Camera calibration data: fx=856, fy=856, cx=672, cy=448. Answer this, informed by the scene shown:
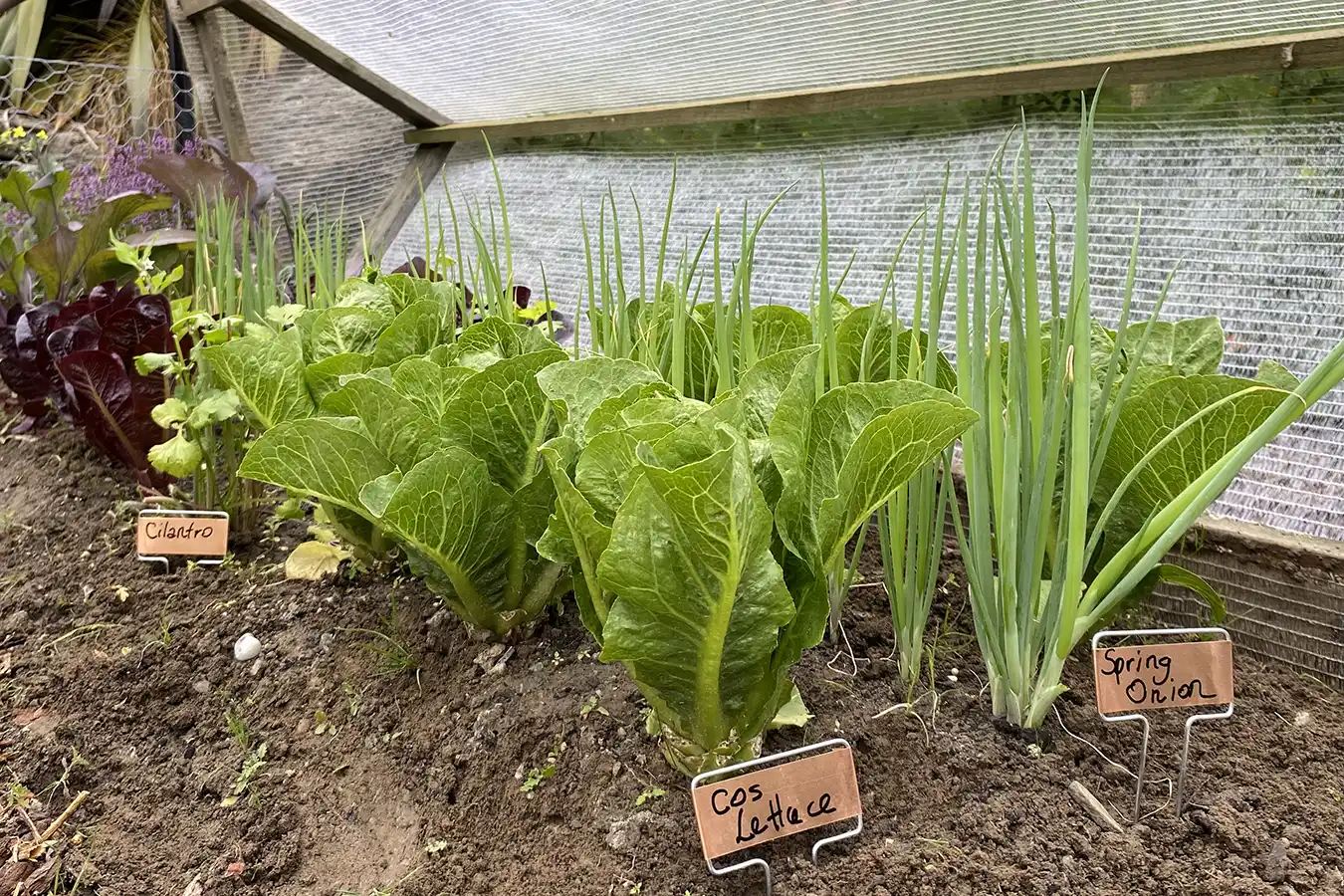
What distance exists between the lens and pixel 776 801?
21.5 inches

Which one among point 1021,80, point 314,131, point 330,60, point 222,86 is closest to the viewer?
point 1021,80

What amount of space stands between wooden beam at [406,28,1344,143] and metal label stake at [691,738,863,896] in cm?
54

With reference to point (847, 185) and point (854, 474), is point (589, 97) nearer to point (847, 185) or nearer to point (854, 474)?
point (847, 185)

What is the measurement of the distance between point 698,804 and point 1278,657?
1.82 feet

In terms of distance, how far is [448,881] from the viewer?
24.7 inches

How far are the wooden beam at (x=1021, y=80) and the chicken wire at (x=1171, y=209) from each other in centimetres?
4

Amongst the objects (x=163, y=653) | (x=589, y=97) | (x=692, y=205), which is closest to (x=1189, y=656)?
(x=163, y=653)

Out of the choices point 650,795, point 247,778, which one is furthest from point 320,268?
point 650,795

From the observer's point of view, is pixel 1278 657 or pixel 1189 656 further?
pixel 1278 657

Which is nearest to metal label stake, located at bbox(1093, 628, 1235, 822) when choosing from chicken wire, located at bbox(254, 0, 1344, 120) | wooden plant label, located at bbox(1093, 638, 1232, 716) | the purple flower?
wooden plant label, located at bbox(1093, 638, 1232, 716)

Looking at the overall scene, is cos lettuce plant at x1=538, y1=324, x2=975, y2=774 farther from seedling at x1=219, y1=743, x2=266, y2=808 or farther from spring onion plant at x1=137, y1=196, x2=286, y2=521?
spring onion plant at x1=137, y1=196, x2=286, y2=521

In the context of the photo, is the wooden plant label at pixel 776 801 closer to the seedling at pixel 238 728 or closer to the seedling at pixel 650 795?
the seedling at pixel 650 795

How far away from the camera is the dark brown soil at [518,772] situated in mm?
575

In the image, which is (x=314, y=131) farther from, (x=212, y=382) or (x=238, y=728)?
(x=238, y=728)
